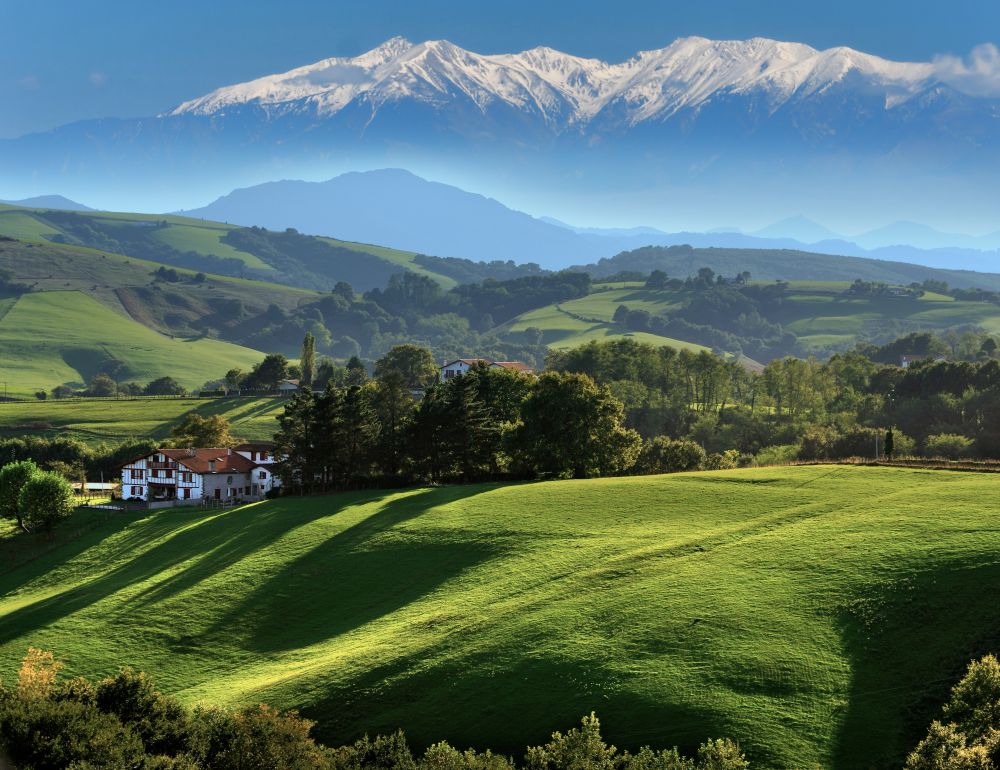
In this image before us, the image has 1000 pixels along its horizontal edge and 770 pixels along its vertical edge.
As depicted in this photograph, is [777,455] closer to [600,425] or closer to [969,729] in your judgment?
[600,425]

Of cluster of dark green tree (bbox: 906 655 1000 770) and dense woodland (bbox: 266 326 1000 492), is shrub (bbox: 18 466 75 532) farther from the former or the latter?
cluster of dark green tree (bbox: 906 655 1000 770)

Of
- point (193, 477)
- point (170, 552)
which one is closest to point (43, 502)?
point (170, 552)

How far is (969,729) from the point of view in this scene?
42.5 metres

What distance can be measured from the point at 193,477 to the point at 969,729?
96.2m

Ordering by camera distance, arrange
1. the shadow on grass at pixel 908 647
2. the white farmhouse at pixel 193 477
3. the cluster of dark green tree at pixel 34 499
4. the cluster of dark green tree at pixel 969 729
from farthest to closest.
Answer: the white farmhouse at pixel 193 477, the cluster of dark green tree at pixel 34 499, the shadow on grass at pixel 908 647, the cluster of dark green tree at pixel 969 729

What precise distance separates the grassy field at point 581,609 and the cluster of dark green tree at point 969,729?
208cm

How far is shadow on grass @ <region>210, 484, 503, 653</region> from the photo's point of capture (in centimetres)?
6788

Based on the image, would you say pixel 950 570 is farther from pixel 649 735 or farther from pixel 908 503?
pixel 649 735

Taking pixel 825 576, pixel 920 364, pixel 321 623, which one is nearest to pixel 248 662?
pixel 321 623

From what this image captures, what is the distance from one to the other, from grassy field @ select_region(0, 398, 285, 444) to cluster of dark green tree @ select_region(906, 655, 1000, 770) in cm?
13828

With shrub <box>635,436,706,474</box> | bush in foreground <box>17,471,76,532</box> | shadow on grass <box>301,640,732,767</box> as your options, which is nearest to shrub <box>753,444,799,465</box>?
shrub <box>635,436,706,474</box>

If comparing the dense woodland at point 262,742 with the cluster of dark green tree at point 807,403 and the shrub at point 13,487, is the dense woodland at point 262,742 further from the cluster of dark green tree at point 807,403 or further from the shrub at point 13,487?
the cluster of dark green tree at point 807,403

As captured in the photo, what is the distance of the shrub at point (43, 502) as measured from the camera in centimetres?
10019

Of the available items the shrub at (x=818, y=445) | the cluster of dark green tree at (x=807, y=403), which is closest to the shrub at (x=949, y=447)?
the cluster of dark green tree at (x=807, y=403)
